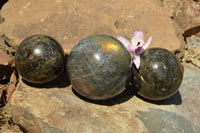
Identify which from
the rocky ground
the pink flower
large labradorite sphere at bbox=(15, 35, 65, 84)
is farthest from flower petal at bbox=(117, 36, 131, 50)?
large labradorite sphere at bbox=(15, 35, 65, 84)

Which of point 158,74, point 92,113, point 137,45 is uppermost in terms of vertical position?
point 137,45

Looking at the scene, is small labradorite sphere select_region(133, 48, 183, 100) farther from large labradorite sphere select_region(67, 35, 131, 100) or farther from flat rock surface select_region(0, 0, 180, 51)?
flat rock surface select_region(0, 0, 180, 51)

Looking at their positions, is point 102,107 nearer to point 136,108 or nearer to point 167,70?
point 136,108

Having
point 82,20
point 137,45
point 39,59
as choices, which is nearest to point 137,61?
point 137,45

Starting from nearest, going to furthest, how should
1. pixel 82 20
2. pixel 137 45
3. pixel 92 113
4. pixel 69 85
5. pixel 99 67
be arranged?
1. pixel 99 67
2. pixel 92 113
3. pixel 137 45
4. pixel 69 85
5. pixel 82 20

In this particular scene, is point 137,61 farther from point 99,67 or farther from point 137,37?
point 99,67

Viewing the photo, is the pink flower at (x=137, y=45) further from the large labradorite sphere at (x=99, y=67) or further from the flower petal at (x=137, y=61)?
the large labradorite sphere at (x=99, y=67)

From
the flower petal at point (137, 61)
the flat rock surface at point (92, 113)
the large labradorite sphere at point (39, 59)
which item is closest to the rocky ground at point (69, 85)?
the flat rock surface at point (92, 113)
